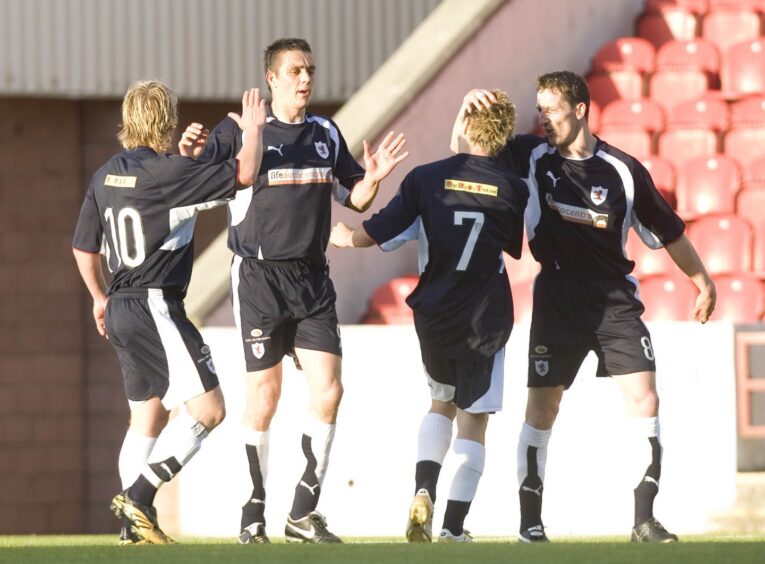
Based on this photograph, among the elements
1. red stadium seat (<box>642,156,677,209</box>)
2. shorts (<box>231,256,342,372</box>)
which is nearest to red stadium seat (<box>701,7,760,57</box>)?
red stadium seat (<box>642,156,677,209</box>)

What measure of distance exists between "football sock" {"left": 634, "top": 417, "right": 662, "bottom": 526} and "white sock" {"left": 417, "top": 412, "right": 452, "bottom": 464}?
0.82 meters

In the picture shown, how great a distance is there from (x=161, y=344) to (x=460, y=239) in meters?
1.32

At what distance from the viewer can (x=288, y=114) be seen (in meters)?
7.25

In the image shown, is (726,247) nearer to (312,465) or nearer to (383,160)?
(383,160)

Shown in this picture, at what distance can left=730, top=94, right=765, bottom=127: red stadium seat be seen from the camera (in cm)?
1158

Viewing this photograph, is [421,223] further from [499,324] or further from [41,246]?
[41,246]

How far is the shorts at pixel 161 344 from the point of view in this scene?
680 centimetres

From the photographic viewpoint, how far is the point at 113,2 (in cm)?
1291

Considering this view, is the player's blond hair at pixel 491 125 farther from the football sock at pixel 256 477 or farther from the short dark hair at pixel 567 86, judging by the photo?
the football sock at pixel 256 477

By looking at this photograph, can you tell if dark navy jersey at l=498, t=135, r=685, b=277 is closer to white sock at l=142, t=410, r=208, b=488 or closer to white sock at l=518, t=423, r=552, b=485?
white sock at l=518, t=423, r=552, b=485

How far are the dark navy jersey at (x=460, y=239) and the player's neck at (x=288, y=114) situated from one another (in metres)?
0.65

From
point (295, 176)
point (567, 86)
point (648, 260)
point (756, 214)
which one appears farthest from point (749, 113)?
point (295, 176)

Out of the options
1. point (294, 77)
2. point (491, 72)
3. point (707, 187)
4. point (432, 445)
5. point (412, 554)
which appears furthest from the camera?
point (491, 72)

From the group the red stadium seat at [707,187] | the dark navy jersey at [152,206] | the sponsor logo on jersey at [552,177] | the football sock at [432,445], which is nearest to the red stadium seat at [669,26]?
the red stadium seat at [707,187]
